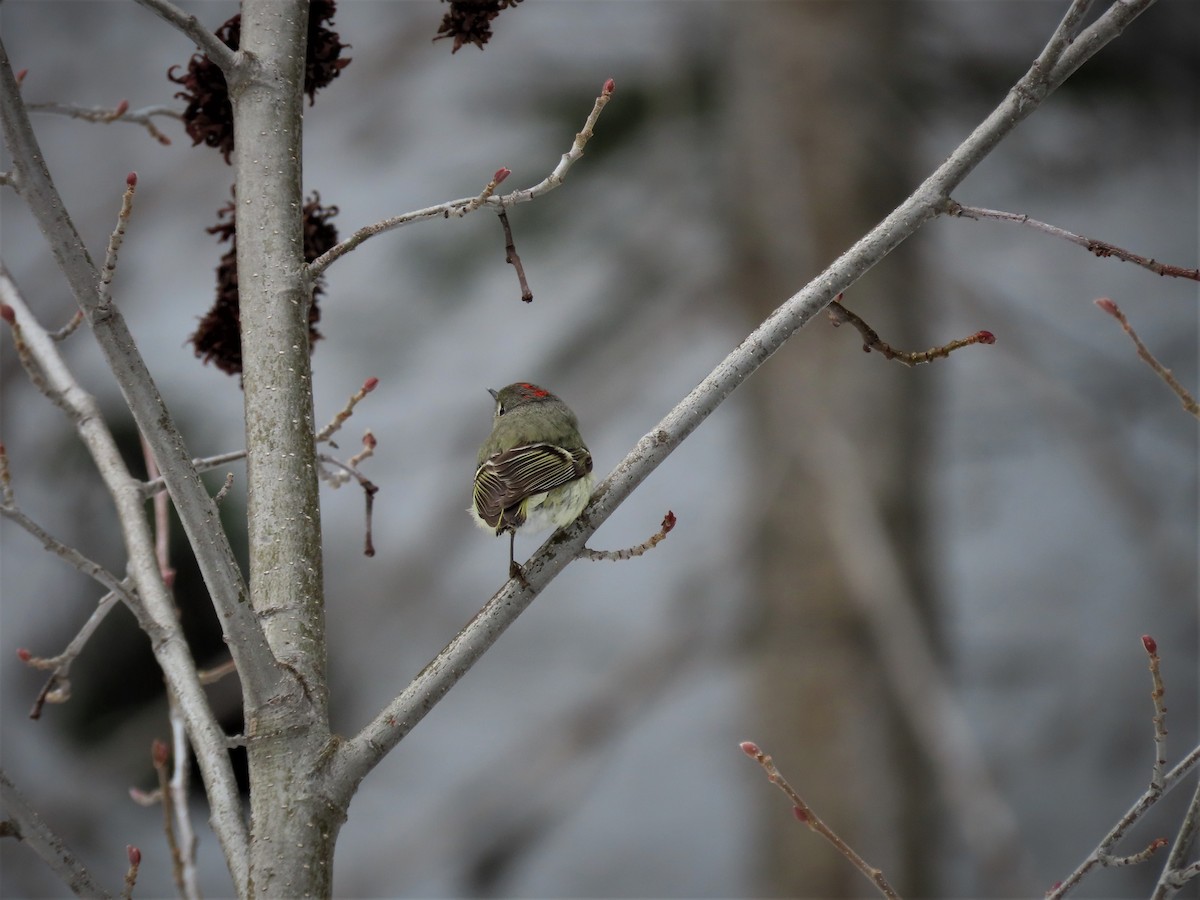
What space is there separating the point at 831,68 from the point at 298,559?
3.85 metres

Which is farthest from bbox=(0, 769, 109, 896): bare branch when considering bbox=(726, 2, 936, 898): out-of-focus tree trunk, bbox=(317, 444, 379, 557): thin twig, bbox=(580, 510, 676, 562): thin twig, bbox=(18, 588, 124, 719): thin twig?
bbox=(726, 2, 936, 898): out-of-focus tree trunk

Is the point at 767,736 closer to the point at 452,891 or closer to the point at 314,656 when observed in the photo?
the point at 452,891

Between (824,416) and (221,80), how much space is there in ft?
9.70

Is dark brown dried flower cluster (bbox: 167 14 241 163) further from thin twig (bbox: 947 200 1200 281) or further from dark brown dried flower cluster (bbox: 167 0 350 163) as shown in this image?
thin twig (bbox: 947 200 1200 281)

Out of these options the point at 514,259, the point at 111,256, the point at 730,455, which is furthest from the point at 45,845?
the point at 730,455

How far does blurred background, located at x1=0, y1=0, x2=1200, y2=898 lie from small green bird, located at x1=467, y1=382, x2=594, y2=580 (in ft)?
5.08

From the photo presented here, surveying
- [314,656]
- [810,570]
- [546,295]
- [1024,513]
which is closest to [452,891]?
[810,570]

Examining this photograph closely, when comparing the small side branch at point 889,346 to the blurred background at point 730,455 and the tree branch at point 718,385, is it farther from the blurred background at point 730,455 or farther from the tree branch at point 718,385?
the blurred background at point 730,455

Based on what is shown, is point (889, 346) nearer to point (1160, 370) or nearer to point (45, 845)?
point (1160, 370)

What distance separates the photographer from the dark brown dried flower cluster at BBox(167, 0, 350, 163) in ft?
5.28

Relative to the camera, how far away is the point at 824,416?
13.8ft

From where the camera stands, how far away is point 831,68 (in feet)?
14.8

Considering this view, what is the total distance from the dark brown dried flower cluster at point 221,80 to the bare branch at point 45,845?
89cm

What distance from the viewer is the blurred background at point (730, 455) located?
4059 millimetres
